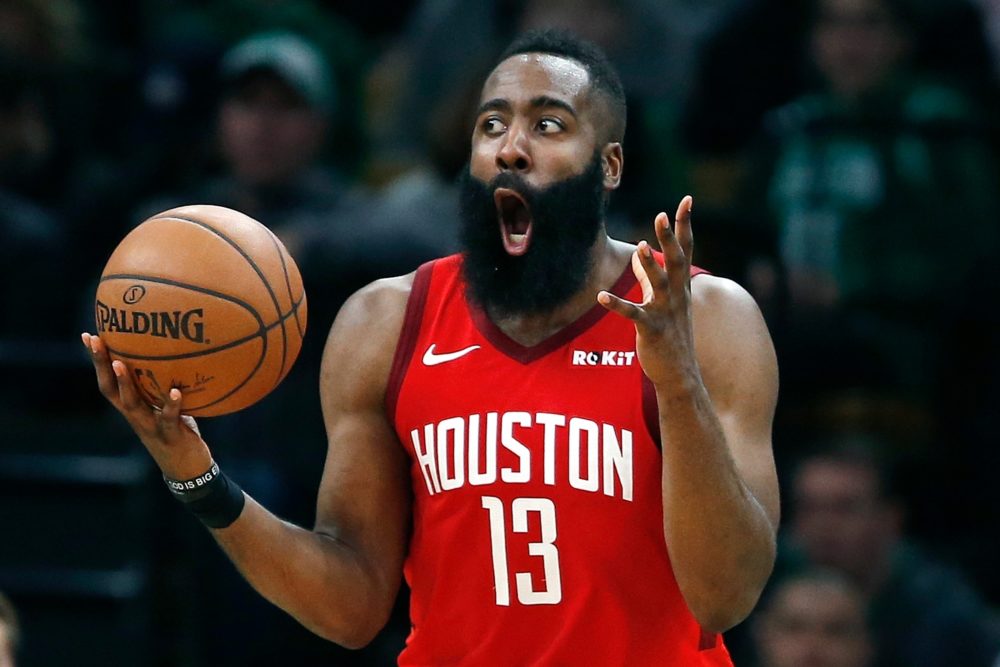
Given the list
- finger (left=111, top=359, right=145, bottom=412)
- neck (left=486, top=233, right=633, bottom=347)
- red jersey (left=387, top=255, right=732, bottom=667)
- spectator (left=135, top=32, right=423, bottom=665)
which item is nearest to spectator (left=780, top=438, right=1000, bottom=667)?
spectator (left=135, top=32, right=423, bottom=665)

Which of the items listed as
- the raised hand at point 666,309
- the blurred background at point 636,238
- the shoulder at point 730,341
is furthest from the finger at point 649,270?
the blurred background at point 636,238

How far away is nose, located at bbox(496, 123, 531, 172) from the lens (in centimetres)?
414

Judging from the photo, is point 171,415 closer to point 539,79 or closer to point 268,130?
point 539,79

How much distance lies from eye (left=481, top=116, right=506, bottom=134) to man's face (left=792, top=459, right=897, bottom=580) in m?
3.28

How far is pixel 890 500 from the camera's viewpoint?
707cm

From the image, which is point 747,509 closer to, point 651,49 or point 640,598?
point 640,598

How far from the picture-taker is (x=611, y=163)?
4340 millimetres

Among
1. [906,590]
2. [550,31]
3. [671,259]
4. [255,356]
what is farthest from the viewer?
[906,590]

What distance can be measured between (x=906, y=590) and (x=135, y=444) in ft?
10.4


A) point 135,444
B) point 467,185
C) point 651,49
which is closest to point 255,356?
point 467,185

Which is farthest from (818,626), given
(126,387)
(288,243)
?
(126,387)

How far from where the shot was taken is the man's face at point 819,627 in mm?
6516

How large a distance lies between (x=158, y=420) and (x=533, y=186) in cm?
102

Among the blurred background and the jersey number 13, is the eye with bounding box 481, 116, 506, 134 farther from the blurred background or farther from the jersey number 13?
the blurred background
